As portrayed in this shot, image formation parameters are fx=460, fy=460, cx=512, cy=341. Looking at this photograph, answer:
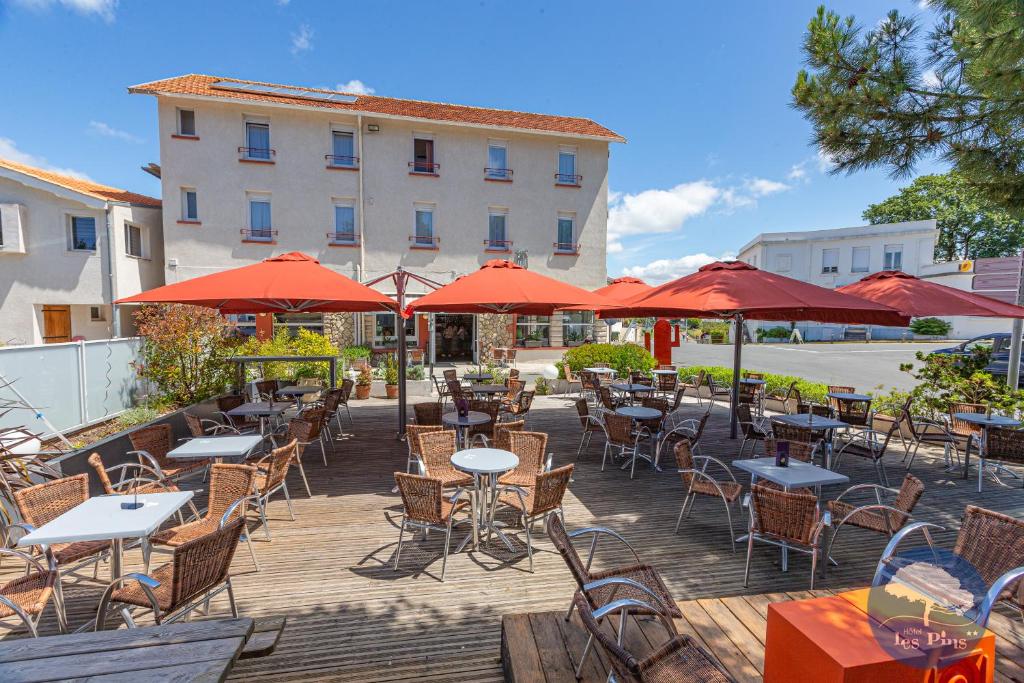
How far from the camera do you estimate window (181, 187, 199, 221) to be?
1608 centimetres

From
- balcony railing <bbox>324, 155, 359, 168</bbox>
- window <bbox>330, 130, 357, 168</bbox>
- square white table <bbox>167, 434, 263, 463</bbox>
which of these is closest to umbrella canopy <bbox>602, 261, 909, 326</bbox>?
square white table <bbox>167, 434, 263, 463</bbox>

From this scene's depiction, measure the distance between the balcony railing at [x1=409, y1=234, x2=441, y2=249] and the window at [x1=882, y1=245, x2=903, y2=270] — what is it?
3337cm

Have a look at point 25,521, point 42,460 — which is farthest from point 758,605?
point 42,460

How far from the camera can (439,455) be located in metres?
5.51

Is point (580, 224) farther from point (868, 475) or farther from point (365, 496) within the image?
point (365, 496)

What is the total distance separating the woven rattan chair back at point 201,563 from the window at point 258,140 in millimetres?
17417

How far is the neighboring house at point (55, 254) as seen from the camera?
13219mm

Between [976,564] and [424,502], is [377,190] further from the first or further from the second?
[976,564]

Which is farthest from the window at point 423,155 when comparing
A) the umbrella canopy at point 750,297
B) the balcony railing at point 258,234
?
the umbrella canopy at point 750,297

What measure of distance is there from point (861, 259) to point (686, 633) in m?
40.6

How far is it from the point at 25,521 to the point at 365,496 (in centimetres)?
298

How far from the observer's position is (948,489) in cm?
608

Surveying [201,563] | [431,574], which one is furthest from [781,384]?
[201,563]

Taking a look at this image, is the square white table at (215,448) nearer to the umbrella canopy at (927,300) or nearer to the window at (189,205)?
the umbrella canopy at (927,300)
